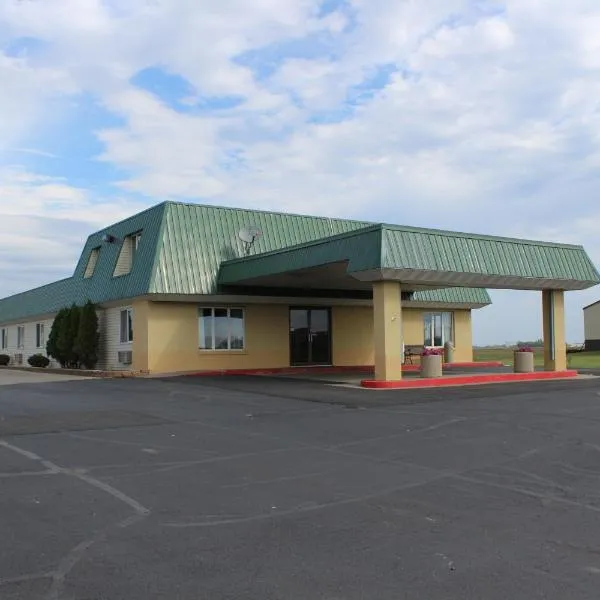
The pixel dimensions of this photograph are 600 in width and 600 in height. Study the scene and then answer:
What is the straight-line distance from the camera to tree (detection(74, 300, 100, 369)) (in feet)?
94.6

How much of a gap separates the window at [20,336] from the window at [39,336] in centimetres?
263

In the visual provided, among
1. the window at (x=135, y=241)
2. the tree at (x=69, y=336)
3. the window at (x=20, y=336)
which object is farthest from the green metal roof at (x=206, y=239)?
the window at (x=20, y=336)

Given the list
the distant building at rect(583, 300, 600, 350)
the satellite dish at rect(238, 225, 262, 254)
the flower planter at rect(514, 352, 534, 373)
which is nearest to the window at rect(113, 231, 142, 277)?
the satellite dish at rect(238, 225, 262, 254)

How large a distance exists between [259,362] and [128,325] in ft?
17.3

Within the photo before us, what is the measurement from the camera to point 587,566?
16.4 feet

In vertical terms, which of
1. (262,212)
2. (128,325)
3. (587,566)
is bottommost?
(587,566)

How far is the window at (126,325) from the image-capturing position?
1076 inches

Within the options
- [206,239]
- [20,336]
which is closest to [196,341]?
[206,239]

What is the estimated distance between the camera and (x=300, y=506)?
6629 mm

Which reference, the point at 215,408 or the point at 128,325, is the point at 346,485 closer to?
the point at 215,408

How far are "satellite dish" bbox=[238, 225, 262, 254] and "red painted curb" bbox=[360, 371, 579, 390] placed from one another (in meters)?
8.30

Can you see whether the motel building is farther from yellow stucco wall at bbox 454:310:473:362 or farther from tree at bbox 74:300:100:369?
yellow stucco wall at bbox 454:310:473:362

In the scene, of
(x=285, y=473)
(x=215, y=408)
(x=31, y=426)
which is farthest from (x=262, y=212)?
(x=285, y=473)

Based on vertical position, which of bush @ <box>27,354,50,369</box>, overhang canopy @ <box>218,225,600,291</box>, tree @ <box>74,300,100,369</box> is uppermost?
overhang canopy @ <box>218,225,600,291</box>
